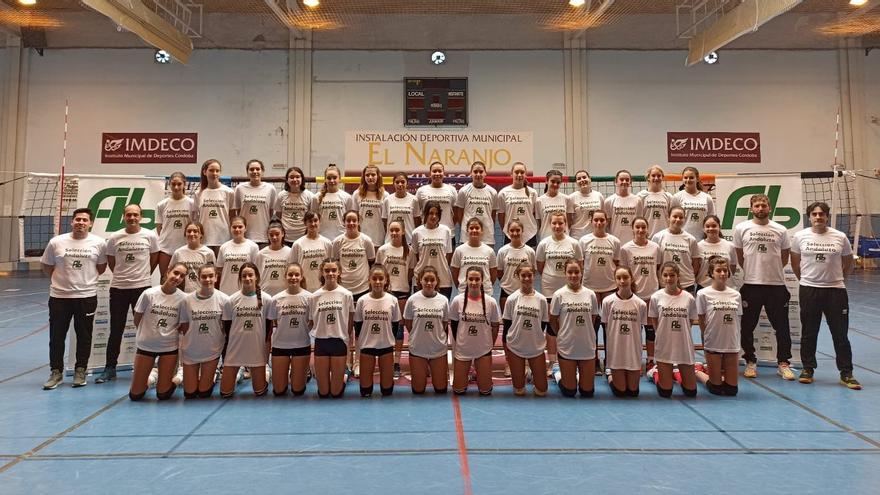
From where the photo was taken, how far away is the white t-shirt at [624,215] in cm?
→ 691

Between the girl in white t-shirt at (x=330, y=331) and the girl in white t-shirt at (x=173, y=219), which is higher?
the girl in white t-shirt at (x=173, y=219)

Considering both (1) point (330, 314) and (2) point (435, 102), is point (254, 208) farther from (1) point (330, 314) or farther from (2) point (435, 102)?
(2) point (435, 102)

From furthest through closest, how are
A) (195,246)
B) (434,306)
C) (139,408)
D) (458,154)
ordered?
1. (458,154)
2. (195,246)
3. (434,306)
4. (139,408)

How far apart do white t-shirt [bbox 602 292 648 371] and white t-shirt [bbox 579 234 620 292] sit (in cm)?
56

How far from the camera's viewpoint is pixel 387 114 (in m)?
16.5

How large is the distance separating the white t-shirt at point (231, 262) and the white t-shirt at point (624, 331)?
3838mm

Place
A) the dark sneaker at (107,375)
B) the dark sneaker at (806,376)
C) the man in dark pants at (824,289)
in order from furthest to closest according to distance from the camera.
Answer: the dark sneaker at (107,375), the dark sneaker at (806,376), the man in dark pants at (824,289)

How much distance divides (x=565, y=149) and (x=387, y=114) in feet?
17.8

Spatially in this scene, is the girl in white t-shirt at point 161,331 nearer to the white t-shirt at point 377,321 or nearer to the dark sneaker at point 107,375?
the dark sneaker at point 107,375

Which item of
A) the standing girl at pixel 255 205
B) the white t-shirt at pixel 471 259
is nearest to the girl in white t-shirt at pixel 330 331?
the white t-shirt at pixel 471 259

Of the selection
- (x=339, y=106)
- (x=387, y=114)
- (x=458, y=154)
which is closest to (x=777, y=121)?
(x=458, y=154)

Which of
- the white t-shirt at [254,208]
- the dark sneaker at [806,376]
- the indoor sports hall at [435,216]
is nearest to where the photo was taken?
the indoor sports hall at [435,216]

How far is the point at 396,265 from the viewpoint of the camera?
6363 mm

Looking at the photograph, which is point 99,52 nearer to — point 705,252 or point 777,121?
point 705,252
